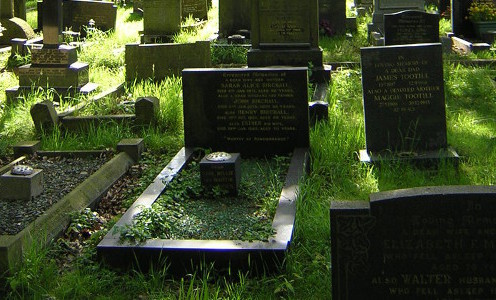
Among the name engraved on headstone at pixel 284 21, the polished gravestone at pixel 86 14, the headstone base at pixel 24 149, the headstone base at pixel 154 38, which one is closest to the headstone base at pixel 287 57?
the name engraved on headstone at pixel 284 21

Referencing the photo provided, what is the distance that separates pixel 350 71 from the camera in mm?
12633

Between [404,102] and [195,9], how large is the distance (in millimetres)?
11902

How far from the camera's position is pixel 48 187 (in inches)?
303

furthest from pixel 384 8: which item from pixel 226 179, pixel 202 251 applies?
pixel 202 251

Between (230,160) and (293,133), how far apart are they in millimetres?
1286

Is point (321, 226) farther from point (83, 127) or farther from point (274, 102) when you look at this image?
point (83, 127)

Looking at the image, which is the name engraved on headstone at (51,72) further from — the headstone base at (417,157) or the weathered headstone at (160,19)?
the headstone base at (417,157)

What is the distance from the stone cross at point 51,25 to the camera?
1174 centimetres

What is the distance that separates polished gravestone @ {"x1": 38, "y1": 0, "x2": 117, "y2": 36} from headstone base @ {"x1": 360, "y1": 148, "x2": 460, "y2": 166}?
394 inches

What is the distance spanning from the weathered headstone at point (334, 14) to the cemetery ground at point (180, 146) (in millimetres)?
2958

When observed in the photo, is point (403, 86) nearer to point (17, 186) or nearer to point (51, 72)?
point (17, 186)

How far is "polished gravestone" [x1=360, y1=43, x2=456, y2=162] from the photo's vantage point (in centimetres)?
822

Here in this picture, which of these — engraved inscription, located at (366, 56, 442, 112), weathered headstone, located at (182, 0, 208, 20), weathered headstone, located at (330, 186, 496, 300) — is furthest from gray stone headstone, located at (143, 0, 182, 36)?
weathered headstone, located at (330, 186, 496, 300)

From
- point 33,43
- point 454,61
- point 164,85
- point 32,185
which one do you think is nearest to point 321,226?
point 32,185
